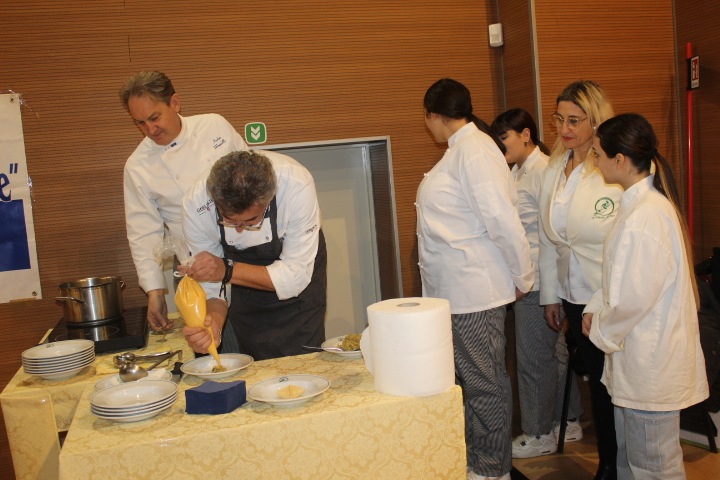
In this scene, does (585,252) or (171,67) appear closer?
(585,252)

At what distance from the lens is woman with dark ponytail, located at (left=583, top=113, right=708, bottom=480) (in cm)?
211

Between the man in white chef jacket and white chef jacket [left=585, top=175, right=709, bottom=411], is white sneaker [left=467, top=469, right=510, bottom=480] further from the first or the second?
the man in white chef jacket

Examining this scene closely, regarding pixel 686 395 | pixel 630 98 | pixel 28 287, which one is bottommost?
pixel 686 395

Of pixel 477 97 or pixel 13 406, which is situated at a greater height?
A: pixel 477 97

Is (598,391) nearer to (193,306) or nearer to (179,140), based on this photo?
(193,306)

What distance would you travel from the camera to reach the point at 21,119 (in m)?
3.28

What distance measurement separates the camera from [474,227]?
2.77m

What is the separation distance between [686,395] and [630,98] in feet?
6.86

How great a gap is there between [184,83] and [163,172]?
69cm

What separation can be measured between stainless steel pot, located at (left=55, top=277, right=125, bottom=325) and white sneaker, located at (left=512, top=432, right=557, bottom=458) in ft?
6.45

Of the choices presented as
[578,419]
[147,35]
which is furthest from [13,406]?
[578,419]

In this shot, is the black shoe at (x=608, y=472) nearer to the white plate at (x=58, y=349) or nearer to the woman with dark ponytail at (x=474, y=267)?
the woman with dark ponytail at (x=474, y=267)

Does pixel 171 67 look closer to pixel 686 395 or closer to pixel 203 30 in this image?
pixel 203 30

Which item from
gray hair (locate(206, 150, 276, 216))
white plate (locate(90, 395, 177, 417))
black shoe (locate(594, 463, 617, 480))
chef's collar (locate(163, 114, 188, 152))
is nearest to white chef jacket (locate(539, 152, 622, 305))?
black shoe (locate(594, 463, 617, 480))
